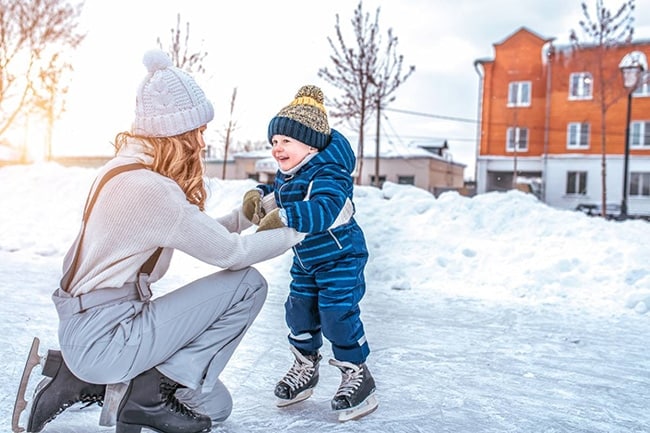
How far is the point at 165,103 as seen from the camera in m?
2.03

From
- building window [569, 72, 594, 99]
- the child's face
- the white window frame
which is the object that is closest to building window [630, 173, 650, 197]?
building window [569, 72, 594, 99]

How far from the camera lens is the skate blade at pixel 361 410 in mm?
2340

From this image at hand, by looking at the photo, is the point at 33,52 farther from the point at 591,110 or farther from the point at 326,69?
the point at 591,110

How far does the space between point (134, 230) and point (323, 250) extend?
0.77 m

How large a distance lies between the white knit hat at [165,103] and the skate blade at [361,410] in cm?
121

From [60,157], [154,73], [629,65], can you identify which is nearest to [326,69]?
[629,65]

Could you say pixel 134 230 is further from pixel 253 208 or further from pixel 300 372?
pixel 300 372

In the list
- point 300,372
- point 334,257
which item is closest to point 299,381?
point 300,372

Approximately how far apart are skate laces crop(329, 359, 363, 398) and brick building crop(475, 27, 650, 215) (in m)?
26.3

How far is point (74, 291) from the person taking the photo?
193 centimetres

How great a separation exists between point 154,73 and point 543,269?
4623 millimetres

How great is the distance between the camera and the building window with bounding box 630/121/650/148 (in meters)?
27.2

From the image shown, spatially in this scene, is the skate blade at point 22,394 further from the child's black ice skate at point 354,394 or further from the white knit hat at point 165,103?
the child's black ice skate at point 354,394

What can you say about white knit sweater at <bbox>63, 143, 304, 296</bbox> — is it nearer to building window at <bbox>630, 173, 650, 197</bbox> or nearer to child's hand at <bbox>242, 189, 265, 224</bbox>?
child's hand at <bbox>242, 189, 265, 224</bbox>
